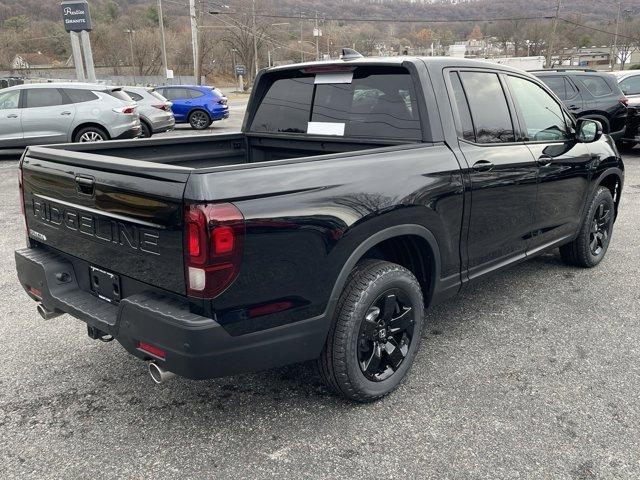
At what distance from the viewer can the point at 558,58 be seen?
71812 millimetres

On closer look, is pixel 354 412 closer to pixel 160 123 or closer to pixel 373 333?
pixel 373 333

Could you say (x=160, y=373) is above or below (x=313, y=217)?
below

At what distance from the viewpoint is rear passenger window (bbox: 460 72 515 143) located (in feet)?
11.7

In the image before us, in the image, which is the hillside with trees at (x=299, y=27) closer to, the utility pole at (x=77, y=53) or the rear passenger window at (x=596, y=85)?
the utility pole at (x=77, y=53)

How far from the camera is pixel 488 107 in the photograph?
12.1 feet

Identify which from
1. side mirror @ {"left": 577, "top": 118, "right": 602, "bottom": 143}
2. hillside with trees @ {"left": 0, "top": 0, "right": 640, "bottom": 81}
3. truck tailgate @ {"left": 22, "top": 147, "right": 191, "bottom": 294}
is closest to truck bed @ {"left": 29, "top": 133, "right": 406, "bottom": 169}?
truck tailgate @ {"left": 22, "top": 147, "right": 191, "bottom": 294}

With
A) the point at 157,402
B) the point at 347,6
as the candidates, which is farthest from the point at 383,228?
the point at 347,6

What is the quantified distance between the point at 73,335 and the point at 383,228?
2.36 meters

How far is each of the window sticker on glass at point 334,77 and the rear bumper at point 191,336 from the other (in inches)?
68.6

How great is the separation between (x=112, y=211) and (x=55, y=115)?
35.7 feet

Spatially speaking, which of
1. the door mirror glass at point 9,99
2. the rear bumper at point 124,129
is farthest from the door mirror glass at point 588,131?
the door mirror glass at point 9,99

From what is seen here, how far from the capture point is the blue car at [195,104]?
798 inches

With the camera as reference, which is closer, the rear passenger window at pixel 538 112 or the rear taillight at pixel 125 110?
the rear passenger window at pixel 538 112

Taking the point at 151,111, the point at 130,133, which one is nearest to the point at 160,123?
the point at 151,111
